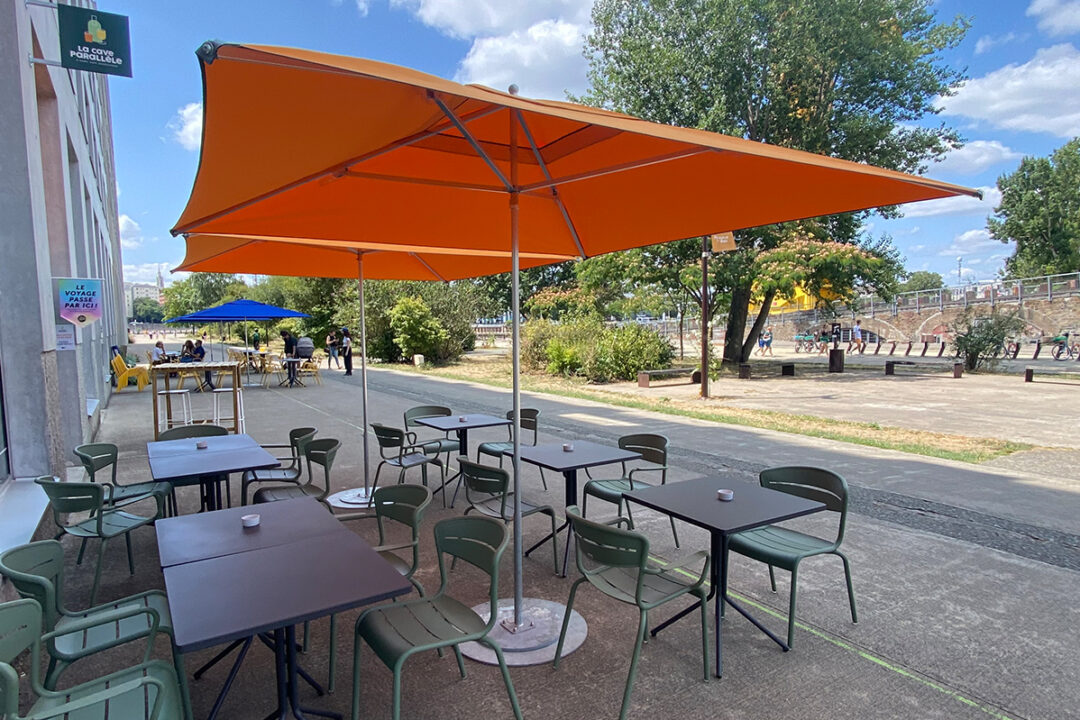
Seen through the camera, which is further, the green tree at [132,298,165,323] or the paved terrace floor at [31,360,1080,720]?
the green tree at [132,298,165,323]

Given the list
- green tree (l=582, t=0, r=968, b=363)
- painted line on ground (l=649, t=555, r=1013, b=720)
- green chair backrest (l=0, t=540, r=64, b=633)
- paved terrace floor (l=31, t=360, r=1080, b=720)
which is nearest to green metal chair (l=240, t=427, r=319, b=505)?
paved terrace floor (l=31, t=360, r=1080, b=720)

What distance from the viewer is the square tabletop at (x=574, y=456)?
4355mm

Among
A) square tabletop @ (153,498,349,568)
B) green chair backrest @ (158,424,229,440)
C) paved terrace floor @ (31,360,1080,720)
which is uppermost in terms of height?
square tabletop @ (153,498,349,568)

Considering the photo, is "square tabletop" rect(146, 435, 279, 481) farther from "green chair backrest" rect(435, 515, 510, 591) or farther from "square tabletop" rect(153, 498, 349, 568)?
"green chair backrest" rect(435, 515, 510, 591)

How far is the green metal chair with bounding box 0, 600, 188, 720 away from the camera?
1887 millimetres

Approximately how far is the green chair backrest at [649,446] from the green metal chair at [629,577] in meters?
1.59

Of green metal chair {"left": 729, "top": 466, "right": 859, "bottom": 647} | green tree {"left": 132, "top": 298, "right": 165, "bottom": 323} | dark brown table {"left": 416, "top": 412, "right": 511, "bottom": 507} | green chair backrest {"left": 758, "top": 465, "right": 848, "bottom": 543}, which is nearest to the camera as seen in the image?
green metal chair {"left": 729, "top": 466, "right": 859, "bottom": 647}

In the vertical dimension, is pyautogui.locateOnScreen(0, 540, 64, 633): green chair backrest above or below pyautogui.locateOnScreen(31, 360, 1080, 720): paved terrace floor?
above

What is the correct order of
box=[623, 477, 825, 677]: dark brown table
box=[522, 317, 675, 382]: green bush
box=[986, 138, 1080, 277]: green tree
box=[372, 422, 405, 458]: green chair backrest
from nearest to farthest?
box=[623, 477, 825, 677]: dark brown table
box=[372, 422, 405, 458]: green chair backrest
box=[522, 317, 675, 382]: green bush
box=[986, 138, 1080, 277]: green tree

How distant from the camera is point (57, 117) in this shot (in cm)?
707

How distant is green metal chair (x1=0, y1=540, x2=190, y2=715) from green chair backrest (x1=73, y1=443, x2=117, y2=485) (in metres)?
2.28

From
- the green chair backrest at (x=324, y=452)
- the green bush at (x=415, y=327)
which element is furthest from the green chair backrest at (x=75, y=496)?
the green bush at (x=415, y=327)

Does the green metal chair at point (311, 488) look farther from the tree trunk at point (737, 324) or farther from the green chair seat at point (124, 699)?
the tree trunk at point (737, 324)

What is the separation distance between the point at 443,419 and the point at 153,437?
19.3ft
